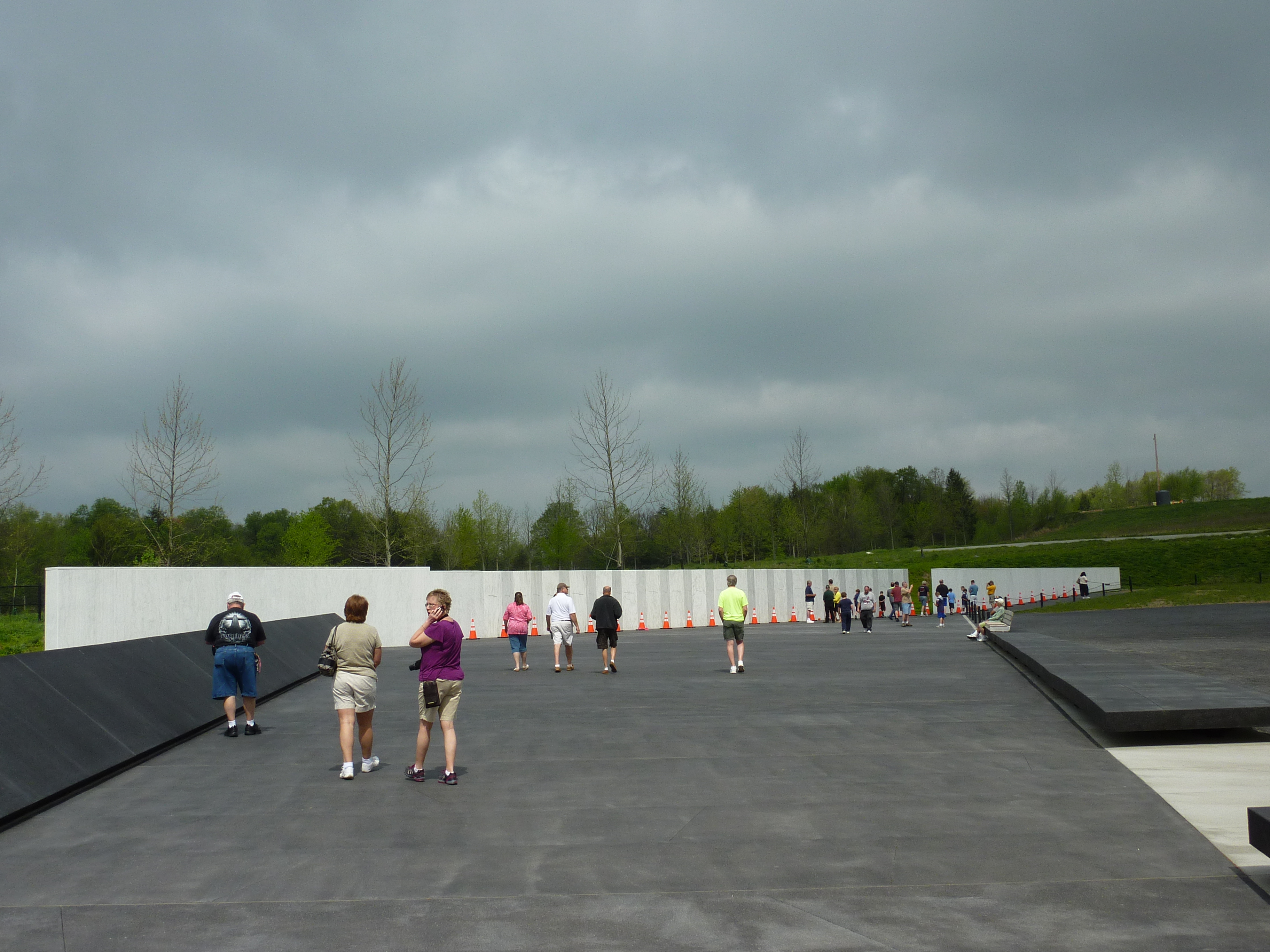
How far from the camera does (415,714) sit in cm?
1434

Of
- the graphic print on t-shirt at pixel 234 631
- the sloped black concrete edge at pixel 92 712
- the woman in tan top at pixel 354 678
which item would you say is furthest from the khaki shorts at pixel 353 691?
the graphic print on t-shirt at pixel 234 631

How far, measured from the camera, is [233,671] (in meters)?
12.5

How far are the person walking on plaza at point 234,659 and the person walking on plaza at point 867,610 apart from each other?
76.0ft

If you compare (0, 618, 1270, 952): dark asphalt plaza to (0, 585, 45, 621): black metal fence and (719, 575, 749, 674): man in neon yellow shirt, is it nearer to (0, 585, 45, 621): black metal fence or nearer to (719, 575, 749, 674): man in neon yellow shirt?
(719, 575, 749, 674): man in neon yellow shirt

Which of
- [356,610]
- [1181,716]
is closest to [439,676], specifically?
[356,610]

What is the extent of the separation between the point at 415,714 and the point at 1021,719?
26.2 feet

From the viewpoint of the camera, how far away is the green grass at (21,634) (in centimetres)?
2628

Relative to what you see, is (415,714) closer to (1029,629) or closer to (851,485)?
(1029,629)

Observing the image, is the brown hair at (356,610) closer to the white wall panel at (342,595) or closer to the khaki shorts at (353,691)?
the khaki shorts at (353,691)

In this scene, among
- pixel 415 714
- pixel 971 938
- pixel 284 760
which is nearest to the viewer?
pixel 971 938

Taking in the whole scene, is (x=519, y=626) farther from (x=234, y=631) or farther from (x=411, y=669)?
(x=411, y=669)

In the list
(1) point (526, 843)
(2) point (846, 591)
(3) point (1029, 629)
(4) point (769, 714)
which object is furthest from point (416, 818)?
(2) point (846, 591)

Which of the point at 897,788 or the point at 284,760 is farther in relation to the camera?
the point at 284,760

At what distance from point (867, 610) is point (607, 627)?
15.2 m
